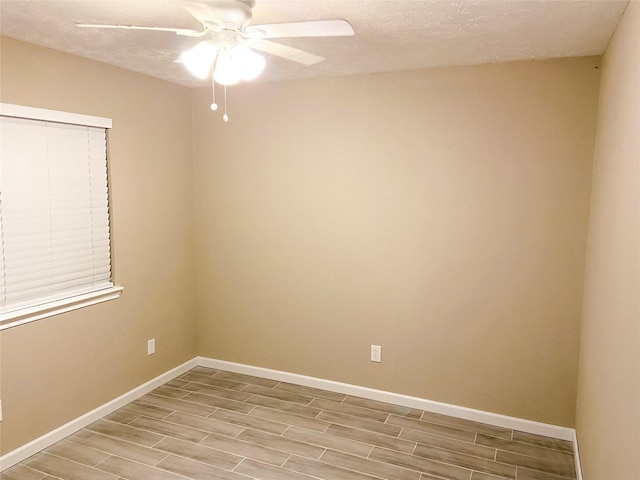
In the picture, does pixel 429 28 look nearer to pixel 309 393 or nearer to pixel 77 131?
pixel 77 131

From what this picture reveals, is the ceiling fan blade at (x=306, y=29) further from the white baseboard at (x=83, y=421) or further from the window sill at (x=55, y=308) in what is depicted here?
the white baseboard at (x=83, y=421)

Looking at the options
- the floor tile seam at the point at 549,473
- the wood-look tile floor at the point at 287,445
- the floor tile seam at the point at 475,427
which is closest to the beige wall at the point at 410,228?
the floor tile seam at the point at 475,427

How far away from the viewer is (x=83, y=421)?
316cm

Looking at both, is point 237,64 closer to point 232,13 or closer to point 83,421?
point 232,13

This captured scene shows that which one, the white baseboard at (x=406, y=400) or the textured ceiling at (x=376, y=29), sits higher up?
the textured ceiling at (x=376, y=29)

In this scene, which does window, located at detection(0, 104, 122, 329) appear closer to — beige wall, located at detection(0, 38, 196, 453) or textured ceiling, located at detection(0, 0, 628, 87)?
beige wall, located at detection(0, 38, 196, 453)

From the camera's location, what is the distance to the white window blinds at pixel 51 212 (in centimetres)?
267

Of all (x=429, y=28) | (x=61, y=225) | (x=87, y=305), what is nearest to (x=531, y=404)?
(x=429, y=28)

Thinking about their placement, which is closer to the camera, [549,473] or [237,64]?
[237,64]

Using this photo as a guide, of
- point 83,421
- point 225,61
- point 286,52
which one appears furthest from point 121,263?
point 225,61

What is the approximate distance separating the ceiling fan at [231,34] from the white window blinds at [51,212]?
1225 millimetres

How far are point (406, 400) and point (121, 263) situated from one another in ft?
7.53

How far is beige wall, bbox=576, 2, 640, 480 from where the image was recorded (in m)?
1.59

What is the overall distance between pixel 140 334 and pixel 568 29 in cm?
337
